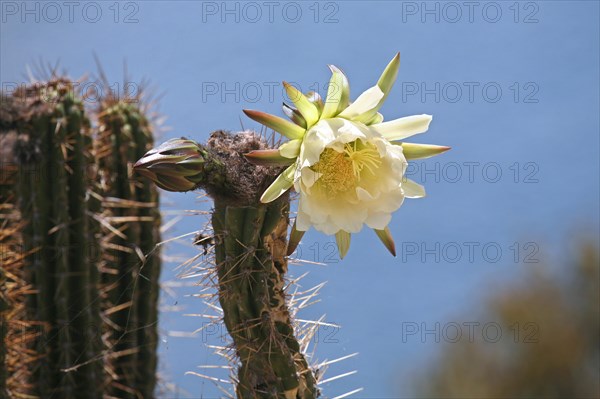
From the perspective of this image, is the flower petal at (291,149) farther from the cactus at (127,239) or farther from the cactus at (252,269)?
the cactus at (127,239)

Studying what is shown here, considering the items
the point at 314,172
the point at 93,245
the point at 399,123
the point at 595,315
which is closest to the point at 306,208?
the point at 314,172

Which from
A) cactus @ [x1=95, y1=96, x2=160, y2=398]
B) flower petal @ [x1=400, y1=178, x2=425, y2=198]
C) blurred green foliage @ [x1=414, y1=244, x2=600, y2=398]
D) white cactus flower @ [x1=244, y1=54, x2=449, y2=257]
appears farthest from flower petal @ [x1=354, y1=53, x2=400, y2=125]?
blurred green foliage @ [x1=414, y1=244, x2=600, y2=398]

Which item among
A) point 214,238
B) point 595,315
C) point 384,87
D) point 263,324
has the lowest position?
point 595,315

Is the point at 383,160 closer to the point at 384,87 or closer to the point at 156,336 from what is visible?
the point at 384,87

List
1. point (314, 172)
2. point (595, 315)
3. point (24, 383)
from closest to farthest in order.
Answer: point (314, 172) → point (24, 383) → point (595, 315)

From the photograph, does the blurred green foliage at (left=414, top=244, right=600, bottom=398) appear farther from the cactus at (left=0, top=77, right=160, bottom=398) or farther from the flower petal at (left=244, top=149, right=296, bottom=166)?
the flower petal at (left=244, top=149, right=296, bottom=166)

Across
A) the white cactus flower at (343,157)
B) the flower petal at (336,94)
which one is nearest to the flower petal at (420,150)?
the white cactus flower at (343,157)
